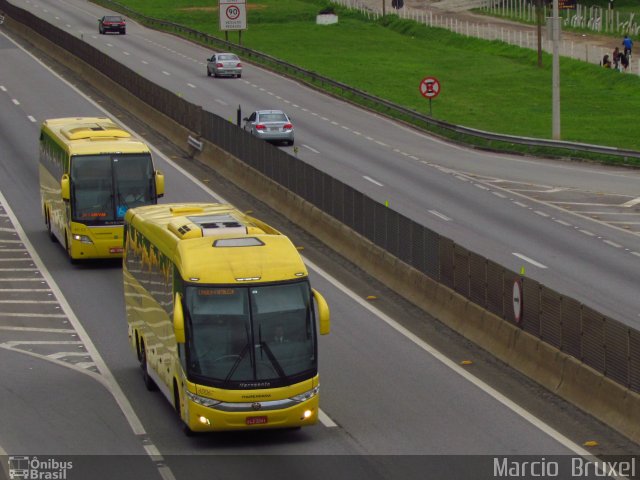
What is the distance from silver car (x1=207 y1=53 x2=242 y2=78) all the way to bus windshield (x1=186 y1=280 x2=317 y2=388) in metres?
61.9

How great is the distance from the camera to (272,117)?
59156mm

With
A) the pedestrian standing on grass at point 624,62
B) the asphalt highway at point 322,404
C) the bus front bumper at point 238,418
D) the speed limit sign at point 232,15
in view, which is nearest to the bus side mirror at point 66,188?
the asphalt highway at point 322,404

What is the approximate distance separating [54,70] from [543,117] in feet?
87.4

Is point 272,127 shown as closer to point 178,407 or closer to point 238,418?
point 178,407

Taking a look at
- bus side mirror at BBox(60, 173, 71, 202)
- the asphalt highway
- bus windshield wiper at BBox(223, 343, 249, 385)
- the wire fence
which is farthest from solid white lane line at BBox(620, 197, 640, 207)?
the wire fence

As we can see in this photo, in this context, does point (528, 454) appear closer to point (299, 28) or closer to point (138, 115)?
point (138, 115)

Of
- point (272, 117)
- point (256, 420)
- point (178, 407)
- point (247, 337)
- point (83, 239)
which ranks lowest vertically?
point (272, 117)

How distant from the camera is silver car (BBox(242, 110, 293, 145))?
58250 mm

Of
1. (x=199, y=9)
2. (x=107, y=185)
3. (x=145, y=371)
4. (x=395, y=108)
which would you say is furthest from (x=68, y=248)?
(x=199, y=9)

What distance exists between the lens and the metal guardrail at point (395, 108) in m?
54.8

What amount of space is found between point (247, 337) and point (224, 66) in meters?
62.4

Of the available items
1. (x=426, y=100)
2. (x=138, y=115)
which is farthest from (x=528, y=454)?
(x=426, y=100)

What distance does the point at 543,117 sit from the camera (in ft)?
228

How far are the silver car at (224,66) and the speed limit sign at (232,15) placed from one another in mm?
16095
